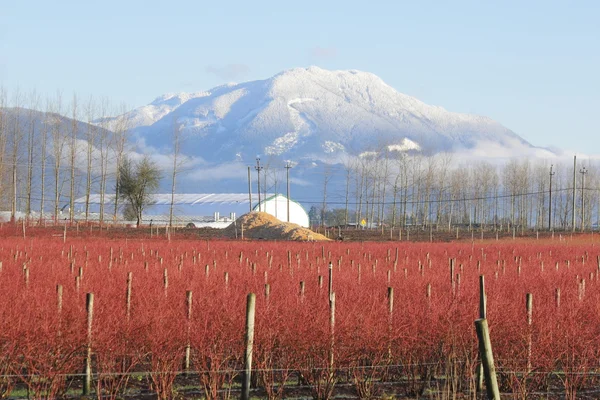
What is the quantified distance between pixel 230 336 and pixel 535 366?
3994 mm

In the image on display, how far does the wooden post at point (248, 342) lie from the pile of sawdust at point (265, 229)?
43.5 metres

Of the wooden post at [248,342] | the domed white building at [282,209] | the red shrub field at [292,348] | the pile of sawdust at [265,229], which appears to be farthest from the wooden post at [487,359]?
the domed white building at [282,209]

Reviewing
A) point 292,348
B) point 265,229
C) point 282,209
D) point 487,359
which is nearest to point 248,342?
point 292,348

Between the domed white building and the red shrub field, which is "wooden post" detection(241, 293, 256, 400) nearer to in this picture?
the red shrub field

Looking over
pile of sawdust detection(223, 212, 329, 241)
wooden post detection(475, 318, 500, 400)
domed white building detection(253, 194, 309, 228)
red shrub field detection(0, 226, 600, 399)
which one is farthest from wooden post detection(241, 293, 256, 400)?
domed white building detection(253, 194, 309, 228)

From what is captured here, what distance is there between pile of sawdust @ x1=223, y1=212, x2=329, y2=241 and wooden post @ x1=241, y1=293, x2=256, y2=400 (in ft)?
143

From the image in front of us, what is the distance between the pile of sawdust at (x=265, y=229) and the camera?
185 feet

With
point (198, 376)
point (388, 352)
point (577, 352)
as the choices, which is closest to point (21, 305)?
point (198, 376)

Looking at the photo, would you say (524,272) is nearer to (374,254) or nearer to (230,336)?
(374,254)

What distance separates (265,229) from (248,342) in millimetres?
49800

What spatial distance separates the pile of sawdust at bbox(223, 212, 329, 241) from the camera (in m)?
56.4

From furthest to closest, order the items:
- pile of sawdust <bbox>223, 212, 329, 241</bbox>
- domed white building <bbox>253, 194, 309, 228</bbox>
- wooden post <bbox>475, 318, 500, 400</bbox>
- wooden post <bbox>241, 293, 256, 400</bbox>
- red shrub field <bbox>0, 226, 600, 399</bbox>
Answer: domed white building <bbox>253, 194, 309, 228</bbox>
pile of sawdust <bbox>223, 212, 329, 241</bbox>
red shrub field <bbox>0, 226, 600, 399</bbox>
wooden post <bbox>241, 293, 256, 400</bbox>
wooden post <bbox>475, 318, 500, 400</bbox>

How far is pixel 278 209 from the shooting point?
331 feet

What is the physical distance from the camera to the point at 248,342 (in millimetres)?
11289
